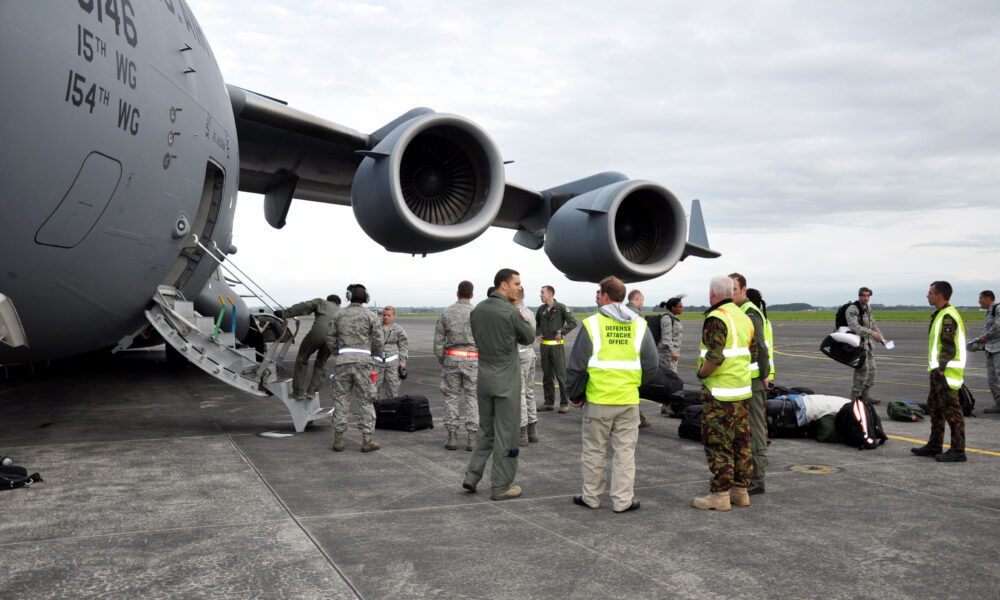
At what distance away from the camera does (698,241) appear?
14.8 meters

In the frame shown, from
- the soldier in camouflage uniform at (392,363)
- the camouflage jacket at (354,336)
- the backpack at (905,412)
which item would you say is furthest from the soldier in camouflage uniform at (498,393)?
the backpack at (905,412)

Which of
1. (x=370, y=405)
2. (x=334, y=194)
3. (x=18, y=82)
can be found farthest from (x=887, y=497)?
(x=334, y=194)

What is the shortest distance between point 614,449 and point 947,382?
11.6 feet

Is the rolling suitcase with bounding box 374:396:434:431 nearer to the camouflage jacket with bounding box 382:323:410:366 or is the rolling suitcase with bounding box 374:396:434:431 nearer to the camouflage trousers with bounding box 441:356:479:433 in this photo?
the camouflage trousers with bounding box 441:356:479:433

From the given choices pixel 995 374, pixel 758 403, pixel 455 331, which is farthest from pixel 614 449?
pixel 995 374

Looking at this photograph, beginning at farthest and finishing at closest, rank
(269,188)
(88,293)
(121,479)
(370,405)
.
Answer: (269,188) < (370,405) < (88,293) < (121,479)

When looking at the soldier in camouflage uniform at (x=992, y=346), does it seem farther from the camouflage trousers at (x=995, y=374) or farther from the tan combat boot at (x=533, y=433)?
the tan combat boot at (x=533, y=433)

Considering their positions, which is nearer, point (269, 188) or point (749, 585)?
point (749, 585)

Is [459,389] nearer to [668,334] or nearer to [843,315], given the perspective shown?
[668,334]

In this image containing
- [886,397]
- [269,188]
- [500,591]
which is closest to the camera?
[500,591]

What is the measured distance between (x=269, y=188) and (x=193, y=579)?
420 inches

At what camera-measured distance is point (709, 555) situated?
4.09 m

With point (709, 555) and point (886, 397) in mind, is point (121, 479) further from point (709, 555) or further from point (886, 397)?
point (886, 397)

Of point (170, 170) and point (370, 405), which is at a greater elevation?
point (170, 170)
